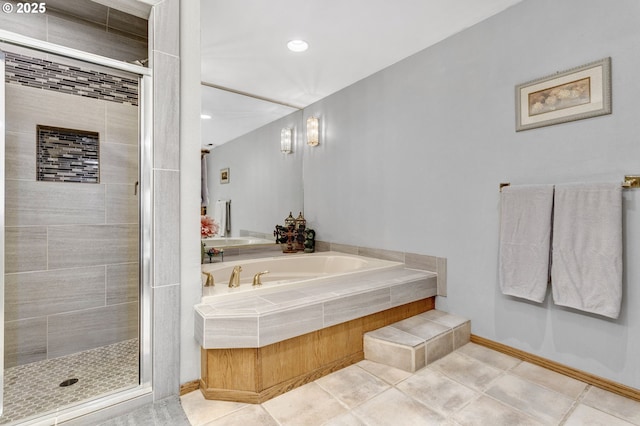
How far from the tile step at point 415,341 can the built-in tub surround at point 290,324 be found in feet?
0.26

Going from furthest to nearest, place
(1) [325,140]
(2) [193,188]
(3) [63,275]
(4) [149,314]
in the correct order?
(1) [325,140] < (3) [63,275] < (2) [193,188] < (4) [149,314]

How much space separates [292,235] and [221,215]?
898 millimetres

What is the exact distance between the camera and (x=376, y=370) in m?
1.97

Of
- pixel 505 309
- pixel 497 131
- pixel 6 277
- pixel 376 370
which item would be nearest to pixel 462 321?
pixel 505 309

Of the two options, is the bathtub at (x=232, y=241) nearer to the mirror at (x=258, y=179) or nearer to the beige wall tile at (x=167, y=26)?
the mirror at (x=258, y=179)

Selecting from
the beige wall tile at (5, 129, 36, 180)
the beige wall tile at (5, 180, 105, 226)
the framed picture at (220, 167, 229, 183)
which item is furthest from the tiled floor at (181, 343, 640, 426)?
the framed picture at (220, 167, 229, 183)

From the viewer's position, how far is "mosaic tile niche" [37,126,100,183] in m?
2.11

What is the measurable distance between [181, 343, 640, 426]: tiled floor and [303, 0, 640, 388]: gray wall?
242 millimetres

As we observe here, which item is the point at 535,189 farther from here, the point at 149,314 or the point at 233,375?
the point at 149,314

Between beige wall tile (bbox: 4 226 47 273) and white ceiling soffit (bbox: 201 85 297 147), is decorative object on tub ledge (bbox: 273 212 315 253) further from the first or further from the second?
beige wall tile (bbox: 4 226 47 273)

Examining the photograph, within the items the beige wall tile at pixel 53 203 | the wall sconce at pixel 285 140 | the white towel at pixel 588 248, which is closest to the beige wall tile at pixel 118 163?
the beige wall tile at pixel 53 203

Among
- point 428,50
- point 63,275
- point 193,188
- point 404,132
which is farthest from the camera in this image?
point 404,132

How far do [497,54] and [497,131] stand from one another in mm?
544

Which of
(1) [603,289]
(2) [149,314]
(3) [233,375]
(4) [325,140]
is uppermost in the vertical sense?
(4) [325,140]
